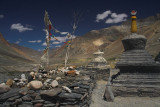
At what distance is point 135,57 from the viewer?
935 cm

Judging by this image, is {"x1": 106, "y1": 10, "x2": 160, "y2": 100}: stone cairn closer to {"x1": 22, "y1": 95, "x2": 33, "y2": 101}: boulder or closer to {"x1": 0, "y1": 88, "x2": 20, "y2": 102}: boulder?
{"x1": 22, "y1": 95, "x2": 33, "y2": 101}: boulder

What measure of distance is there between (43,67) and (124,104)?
588 cm

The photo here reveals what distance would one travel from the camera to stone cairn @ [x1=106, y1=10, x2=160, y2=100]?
8.45 m

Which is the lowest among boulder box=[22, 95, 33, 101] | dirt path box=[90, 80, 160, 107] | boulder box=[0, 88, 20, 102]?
dirt path box=[90, 80, 160, 107]

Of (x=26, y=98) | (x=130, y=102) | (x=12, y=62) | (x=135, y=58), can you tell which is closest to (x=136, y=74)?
(x=135, y=58)

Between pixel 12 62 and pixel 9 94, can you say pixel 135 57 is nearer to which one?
pixel 9 94

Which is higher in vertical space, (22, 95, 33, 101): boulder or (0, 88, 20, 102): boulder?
(0, 88, 20, 102): boulder

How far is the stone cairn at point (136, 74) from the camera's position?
8.45m

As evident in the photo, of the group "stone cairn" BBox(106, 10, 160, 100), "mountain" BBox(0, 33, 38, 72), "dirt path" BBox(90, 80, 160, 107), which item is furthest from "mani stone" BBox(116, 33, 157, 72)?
"mountain" BBox(0, 33, 38, 72)

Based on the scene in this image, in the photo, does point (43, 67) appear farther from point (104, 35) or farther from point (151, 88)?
point (104, 35)

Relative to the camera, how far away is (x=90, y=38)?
149m

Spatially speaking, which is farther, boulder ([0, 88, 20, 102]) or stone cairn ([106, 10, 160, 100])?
stone cairn ([106, 10, 160, 100])

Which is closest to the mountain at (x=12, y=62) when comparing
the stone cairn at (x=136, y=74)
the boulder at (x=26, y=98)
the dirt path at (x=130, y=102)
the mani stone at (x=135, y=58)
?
the dirt path at (x=130, y=102)

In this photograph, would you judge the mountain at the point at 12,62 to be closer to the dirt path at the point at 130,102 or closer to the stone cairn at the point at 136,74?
the dirt path at the point at 130,102
